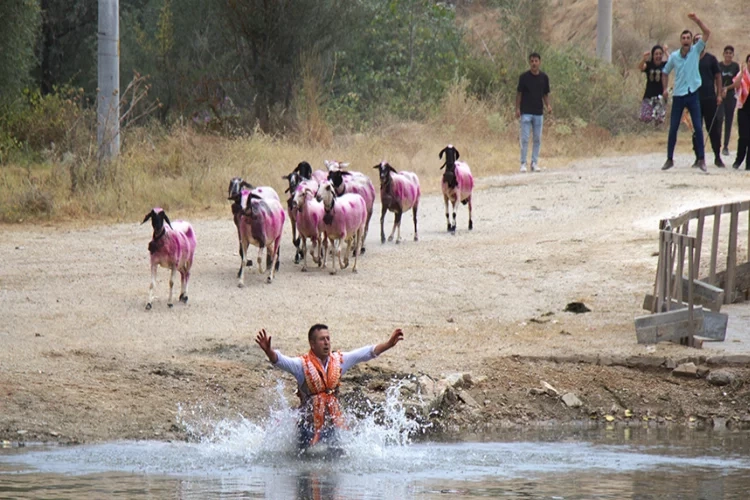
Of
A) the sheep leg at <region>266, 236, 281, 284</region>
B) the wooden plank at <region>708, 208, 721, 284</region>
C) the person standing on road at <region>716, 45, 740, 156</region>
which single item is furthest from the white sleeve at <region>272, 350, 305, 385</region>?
the person standing on road at <region>716, 45, 740, 156</region>

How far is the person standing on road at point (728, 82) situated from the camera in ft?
77.9

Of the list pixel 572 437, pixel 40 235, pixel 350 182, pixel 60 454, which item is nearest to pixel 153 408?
pixel 60 454

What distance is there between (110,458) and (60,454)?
413mm

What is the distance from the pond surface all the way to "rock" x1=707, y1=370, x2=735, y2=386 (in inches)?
31.1

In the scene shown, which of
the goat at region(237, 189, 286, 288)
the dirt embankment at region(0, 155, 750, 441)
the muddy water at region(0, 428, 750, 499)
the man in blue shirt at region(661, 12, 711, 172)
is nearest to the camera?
the muddy water at region(0, 428, 750, 499)

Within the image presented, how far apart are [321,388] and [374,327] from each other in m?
3.56

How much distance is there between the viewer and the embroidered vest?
9.65m

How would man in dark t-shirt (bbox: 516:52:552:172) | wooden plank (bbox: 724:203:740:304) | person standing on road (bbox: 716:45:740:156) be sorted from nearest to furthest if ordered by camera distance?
1. wooden plank (bbox: 724:203:740:304)
2. man in dark t-shirt (bbox: 516:52:552:172)
3. person standing on road (bbox: 716:45:740:156)

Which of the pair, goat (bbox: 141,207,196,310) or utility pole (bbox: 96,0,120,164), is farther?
utility pole (bbox: 96,0,120,164)

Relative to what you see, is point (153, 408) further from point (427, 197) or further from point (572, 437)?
point (427, 197)

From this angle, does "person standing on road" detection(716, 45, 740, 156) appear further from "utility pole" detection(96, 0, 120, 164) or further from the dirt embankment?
"utility pole" detection(96, 0, 120, 164)

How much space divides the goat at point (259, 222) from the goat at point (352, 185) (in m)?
1.41

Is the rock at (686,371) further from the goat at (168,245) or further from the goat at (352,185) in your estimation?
the goat at (352,185)

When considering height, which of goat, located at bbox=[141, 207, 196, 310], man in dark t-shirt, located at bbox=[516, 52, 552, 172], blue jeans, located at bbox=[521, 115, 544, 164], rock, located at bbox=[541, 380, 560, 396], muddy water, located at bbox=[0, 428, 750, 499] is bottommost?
muddy water, located at bbox=[0, 428, 750, 499]
